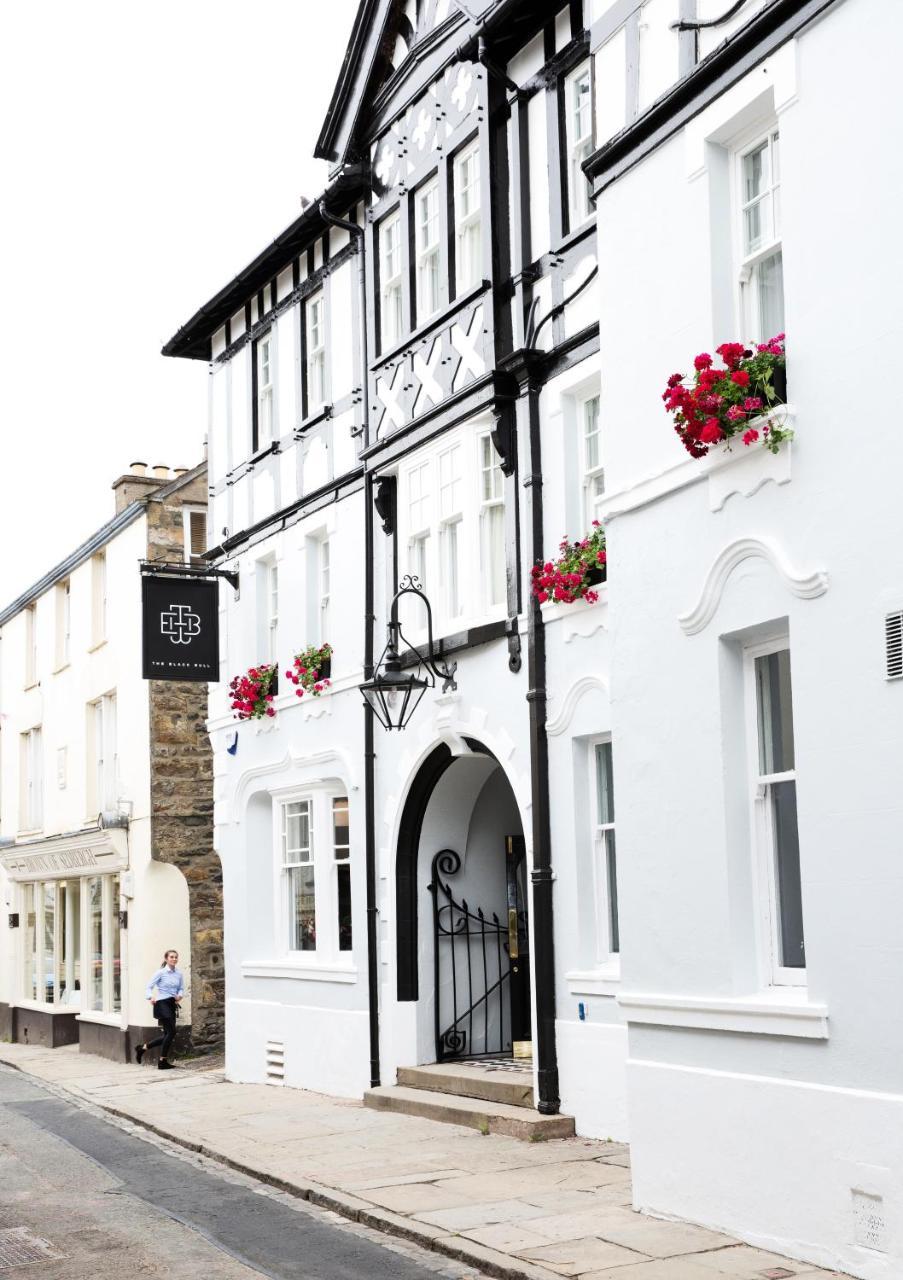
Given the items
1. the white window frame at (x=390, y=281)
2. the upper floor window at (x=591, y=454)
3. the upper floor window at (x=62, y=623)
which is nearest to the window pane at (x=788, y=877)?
the upper floor window at (x=591, y=454)

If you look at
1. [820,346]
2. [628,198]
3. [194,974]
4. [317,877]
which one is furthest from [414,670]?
[194,974]

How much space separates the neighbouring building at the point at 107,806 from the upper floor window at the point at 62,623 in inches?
1.4

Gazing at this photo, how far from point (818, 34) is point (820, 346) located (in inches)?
67.6

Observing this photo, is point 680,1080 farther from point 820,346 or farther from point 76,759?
point 76,759

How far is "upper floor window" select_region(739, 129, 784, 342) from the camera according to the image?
918 centimetres

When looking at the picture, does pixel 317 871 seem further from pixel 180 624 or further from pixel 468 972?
pixel 180 624

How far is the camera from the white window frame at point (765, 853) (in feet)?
29.3

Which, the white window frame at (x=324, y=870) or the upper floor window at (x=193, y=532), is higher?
the upper floor window at (x=193, y=532)

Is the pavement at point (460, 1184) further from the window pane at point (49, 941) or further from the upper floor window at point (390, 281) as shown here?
the window pane at point (49, 941)

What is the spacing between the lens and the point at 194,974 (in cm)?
2353

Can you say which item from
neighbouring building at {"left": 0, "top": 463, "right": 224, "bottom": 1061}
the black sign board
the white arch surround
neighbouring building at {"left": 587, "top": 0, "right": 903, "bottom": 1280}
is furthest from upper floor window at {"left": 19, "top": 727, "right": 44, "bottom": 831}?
the white arch surround

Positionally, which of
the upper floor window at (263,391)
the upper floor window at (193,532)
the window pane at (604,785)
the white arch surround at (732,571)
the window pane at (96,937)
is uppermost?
the upper floor window at (263,391)

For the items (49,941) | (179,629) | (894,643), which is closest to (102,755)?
(49,941)

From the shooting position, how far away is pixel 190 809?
77.9ft
